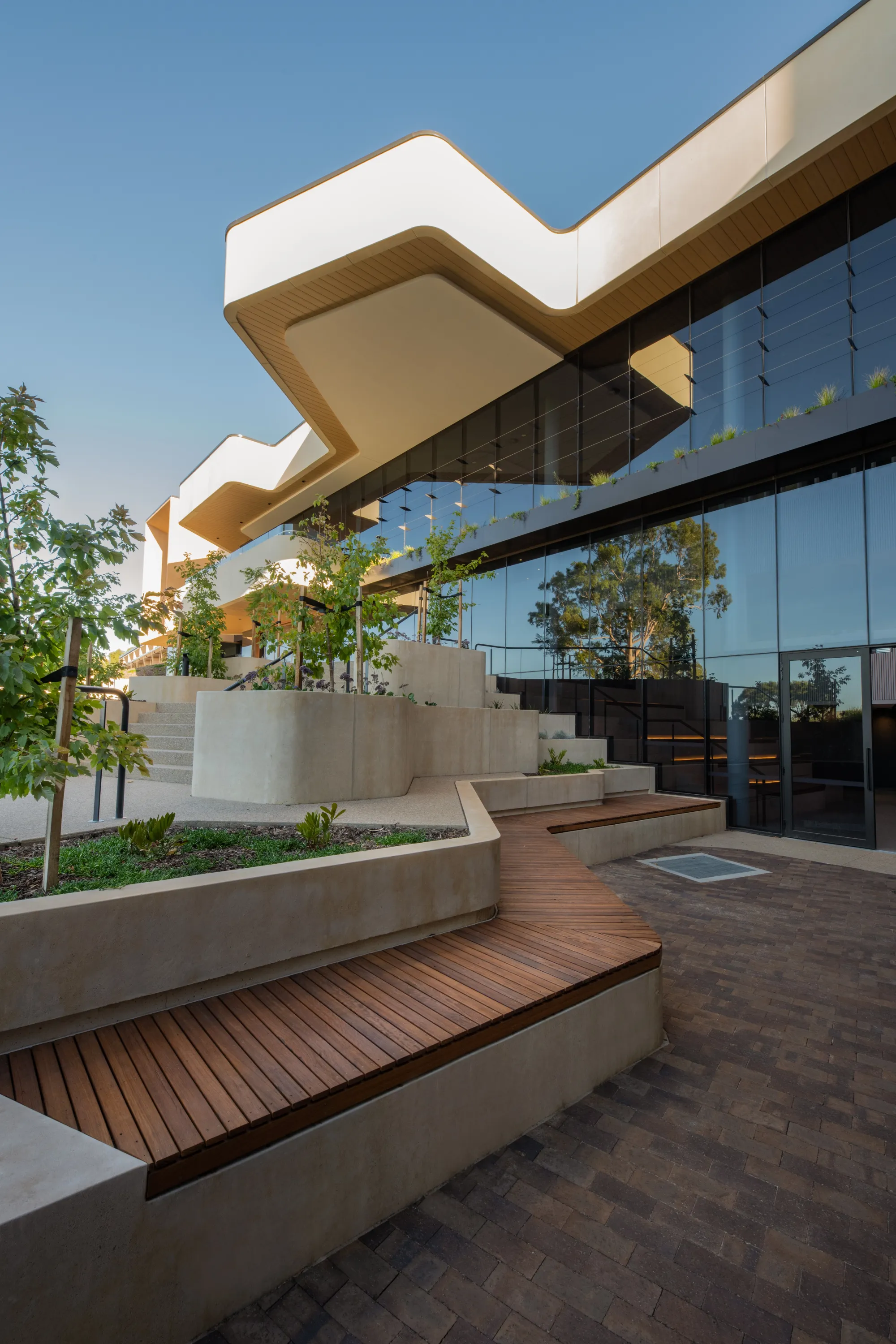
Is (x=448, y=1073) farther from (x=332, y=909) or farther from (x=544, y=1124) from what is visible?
(x=332, y=909)

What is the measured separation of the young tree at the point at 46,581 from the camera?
9.89 ft

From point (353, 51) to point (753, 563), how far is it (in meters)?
13.3

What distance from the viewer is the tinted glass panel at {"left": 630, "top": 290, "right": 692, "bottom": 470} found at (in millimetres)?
12195

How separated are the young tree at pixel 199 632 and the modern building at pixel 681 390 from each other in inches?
231

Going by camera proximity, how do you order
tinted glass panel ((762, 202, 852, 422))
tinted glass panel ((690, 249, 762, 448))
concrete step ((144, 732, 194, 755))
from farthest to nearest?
tinted glass panel ((690, 249, 762, 448)) < tinted glass panel ((762, 202, 852, 422)) < concrete step ((144, 732, 194, 755))

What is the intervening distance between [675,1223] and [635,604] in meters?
11.8

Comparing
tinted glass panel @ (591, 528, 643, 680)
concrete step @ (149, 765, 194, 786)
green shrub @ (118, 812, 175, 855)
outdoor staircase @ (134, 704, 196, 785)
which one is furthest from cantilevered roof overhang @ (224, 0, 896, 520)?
green shrub @ (118, 812, 175, 855)

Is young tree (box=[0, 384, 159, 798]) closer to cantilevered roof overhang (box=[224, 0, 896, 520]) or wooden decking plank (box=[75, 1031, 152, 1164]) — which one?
wooden decking plank (box=[75, 1031, 152, 1164])

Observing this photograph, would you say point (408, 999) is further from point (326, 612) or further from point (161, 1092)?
point (326, 612)

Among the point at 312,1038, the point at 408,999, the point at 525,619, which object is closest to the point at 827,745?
the point at 525,619

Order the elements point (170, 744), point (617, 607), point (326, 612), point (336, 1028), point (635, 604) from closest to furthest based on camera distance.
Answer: point (336, 1028) → point (326, 612) → point (170, 744) → point (635, 604) → point (617, 607)

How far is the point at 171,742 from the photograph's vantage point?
348 inches

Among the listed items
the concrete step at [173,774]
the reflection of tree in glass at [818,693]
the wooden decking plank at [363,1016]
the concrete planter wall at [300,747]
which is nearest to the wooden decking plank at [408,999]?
the wooden decking plank at [363,1016]

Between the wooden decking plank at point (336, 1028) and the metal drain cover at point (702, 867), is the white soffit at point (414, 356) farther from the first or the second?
the wooden decking plank at point (336, 1028)
